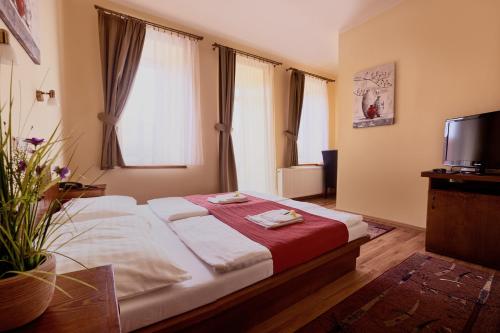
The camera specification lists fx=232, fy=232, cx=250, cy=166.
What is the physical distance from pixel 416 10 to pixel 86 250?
13.6 ft

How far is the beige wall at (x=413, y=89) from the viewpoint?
2484mm

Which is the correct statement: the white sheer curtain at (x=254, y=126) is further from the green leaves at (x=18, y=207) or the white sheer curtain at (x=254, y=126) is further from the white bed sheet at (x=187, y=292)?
the green leaves at (x=18, y=207)

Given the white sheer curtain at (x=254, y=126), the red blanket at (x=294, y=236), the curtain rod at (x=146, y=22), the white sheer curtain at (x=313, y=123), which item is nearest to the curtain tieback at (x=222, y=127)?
the white sheer curtain at (x=254, y=126)

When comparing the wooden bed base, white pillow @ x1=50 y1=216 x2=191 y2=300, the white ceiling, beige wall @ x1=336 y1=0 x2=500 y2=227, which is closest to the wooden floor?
the wooden bed base

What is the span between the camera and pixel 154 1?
9.73 feet

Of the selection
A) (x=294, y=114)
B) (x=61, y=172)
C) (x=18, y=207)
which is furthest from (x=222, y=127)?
(x=18, y=207)

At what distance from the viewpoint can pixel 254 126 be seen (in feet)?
13.9

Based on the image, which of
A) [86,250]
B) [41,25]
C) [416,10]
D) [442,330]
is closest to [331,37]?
[416,10]

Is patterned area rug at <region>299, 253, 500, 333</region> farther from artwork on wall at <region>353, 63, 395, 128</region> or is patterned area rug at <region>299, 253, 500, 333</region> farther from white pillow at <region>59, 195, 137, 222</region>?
artwork on wall at <region>353, 63, 395, 128</region>

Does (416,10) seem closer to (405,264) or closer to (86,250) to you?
(405,264)

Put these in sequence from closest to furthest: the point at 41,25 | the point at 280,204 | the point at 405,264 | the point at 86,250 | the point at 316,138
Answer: the point at 86,250
the point at 41,25
the point at 405,264
the point at 280,204
the point at 316,138

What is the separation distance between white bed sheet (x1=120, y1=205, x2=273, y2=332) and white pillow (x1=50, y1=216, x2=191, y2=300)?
39mm

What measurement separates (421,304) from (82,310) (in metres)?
1.94

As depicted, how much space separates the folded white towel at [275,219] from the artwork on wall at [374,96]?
236 cm
